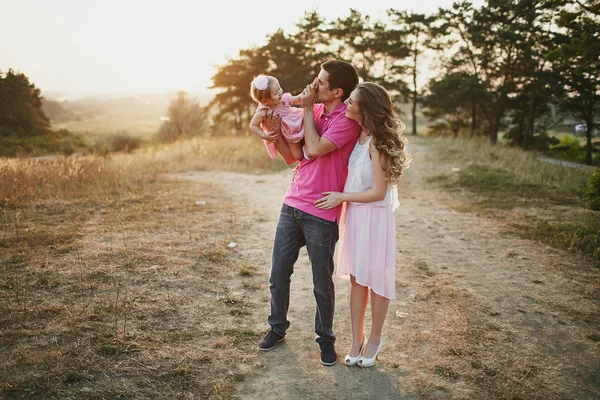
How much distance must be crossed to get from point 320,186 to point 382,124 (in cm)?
60

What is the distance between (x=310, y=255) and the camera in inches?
120

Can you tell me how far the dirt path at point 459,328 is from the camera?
2.98 metres

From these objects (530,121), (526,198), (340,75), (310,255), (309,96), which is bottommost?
(526,198)

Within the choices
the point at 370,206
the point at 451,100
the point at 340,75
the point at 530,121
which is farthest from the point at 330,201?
the point at 451,100

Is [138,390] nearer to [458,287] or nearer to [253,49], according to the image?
[458,287]

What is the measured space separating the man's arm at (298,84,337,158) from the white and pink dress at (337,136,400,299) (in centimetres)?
27

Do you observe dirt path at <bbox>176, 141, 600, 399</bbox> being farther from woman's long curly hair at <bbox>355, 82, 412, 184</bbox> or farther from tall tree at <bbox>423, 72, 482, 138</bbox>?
tall tree at <bbox>423, 72, 482, 138</bbox>

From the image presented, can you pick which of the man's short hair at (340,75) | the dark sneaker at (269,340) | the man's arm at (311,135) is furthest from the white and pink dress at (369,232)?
the dark sneaker at (269,340)

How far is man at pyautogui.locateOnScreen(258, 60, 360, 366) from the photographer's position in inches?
112

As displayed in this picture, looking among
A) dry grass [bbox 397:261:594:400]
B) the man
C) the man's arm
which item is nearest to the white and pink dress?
the man

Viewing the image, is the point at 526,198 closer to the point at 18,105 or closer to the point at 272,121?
the point at 272,121

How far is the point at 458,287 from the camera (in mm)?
4820

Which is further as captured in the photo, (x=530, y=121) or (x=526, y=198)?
(x=530, y=121)

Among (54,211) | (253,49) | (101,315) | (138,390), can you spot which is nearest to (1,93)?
(54,211)
